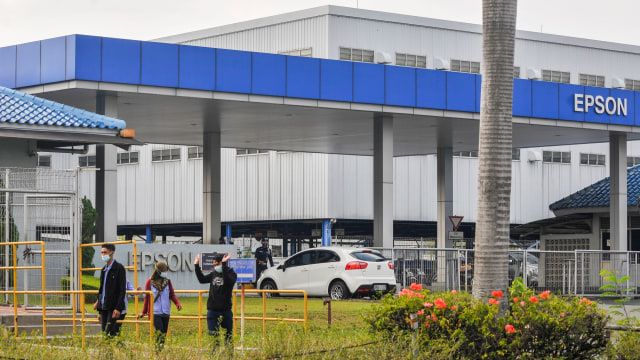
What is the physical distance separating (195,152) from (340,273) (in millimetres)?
28395

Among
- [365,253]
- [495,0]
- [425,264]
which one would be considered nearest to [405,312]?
[495,0]

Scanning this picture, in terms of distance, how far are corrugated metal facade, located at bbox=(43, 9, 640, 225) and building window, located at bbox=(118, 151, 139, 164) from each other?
32cm

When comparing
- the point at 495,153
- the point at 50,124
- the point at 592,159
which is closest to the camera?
the point at 495,153

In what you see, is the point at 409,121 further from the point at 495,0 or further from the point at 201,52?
the point at 495,0

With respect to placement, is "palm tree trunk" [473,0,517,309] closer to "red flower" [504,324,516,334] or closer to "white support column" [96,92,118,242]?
"red flower" [504,324,516,334]

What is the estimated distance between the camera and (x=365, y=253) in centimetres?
2764

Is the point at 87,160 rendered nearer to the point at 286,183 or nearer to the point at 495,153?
the point at 286,183

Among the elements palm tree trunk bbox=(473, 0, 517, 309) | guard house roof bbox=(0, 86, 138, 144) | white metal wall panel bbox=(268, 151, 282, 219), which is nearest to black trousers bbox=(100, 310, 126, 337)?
palm tree trunk bbox=(473, 0, 517, 309)

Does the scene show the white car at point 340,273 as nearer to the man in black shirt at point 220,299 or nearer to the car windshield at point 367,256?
the car windshield at point 367,256

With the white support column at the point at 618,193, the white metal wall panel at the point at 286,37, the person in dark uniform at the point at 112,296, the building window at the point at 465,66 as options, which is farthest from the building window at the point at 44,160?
the person in dark uniform at the point at 112,296

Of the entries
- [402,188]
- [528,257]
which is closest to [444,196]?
[528,257]

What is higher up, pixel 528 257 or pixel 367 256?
pixel 367 256

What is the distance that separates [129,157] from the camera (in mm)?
57531

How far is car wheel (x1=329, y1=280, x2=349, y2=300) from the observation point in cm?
2720
